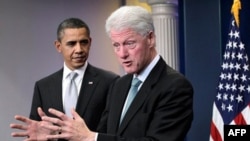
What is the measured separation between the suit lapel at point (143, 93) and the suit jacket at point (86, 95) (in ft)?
2.82

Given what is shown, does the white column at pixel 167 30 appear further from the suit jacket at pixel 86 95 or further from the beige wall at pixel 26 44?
the suit jacket at pixel 86 95

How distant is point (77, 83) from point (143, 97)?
1.05m

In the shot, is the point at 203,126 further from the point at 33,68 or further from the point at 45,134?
the point at 45,134

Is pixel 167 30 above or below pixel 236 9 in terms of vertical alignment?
below

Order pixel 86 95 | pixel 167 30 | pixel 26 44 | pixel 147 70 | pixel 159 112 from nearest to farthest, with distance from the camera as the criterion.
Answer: pixel 159 112
pixel 147 70
pixel 86 95
pixel 167 30
pixel 26 44

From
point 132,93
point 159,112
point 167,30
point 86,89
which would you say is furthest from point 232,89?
point 159,112

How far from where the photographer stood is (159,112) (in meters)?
1.57

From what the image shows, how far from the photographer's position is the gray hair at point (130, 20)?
1.57m

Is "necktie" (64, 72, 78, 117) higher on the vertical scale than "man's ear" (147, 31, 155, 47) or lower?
lower

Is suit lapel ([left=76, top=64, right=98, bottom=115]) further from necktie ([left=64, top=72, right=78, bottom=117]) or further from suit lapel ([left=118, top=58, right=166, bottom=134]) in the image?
suit lapel ([left=118, top=58, right=166, bottom=134])

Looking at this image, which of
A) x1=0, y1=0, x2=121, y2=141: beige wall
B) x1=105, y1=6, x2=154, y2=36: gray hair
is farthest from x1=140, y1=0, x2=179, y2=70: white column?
x1=105, y1=6, x2=154, y2=36: gray hair

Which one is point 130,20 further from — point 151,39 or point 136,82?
point 136,82

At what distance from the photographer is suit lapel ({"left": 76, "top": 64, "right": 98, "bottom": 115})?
99.0 inches

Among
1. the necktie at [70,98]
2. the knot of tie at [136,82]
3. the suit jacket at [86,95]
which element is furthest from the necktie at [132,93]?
the necktie at [70,98]
